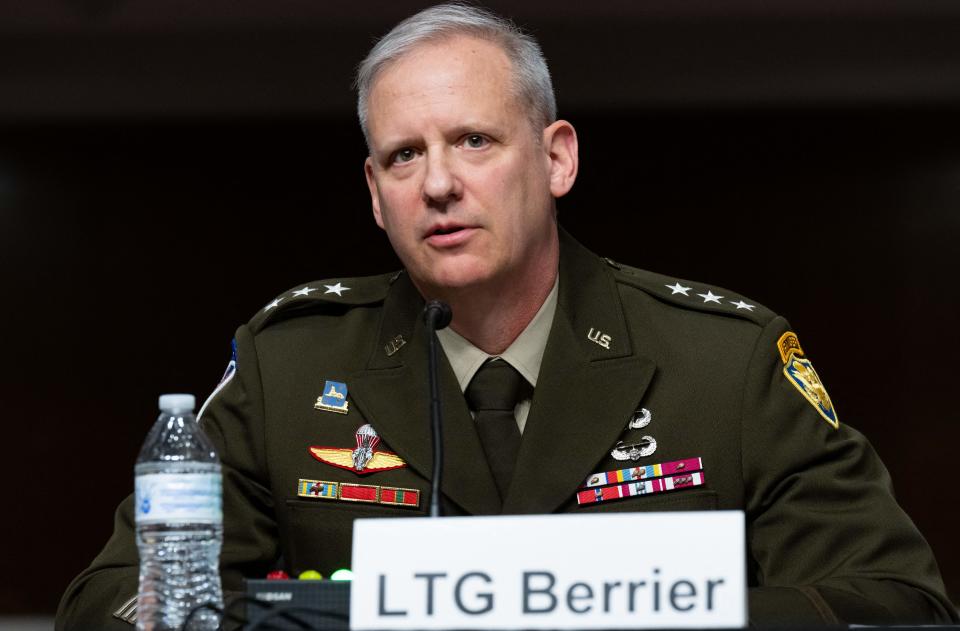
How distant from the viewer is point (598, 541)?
3.95 feet

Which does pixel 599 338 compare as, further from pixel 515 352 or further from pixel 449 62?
pixel 449 62

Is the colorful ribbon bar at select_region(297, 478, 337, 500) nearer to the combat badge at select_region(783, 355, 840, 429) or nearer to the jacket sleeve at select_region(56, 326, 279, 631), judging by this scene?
the jacket sleeve at select_region(56, 326, 279, 631)

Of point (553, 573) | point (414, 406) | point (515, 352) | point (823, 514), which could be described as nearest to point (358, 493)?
point (414, 406)

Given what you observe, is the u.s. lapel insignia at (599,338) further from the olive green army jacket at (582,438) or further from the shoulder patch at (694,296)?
the shoulder patch at (694,296)

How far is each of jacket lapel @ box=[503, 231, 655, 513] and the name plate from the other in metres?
0.72

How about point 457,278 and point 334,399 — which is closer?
point 457,278

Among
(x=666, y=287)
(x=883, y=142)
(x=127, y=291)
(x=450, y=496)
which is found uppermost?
(x=883, y=142)

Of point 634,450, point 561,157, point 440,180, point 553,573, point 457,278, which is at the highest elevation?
point 561,157

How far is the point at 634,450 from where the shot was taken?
1.99 meters

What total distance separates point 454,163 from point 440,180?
44 mm

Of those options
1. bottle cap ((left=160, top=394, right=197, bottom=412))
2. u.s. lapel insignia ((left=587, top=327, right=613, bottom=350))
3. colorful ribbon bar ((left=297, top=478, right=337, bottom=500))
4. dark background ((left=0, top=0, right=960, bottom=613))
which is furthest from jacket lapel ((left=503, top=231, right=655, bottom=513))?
dark background ((left=0, top=0, right=960, bottom=613))

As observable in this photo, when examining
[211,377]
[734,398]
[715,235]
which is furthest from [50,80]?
[734,398]

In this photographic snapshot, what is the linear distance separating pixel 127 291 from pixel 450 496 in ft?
7.13

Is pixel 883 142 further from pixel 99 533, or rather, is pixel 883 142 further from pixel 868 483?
pixel 99 533
